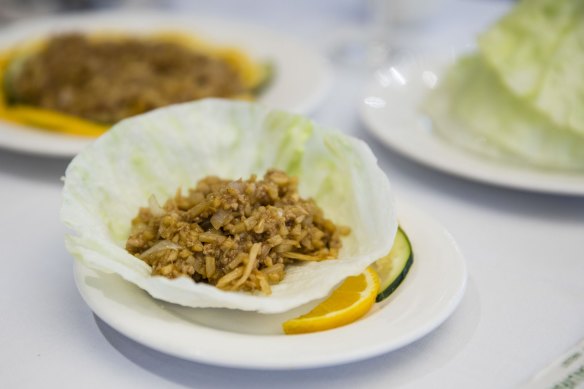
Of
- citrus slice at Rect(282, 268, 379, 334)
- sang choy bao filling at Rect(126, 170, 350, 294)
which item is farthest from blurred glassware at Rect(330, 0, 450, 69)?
citrus slice at Rect(282, 268, 379, 334)

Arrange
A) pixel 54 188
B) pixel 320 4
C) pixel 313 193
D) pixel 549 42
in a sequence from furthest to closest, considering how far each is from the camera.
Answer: pixel 320 4 → pixel 549 42 → pixel 54 188 → pixel 313 193

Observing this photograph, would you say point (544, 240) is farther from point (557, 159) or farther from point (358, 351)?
point (358, 351)

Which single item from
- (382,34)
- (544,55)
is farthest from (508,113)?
(382,34)

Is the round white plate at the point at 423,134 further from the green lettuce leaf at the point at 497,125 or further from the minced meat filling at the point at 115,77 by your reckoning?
the minced meat filling at the point at 115,77

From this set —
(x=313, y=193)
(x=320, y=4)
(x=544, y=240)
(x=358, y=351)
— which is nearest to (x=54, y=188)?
(x=313, y=193)

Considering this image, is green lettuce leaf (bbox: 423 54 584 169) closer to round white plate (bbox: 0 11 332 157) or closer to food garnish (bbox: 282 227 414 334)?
round white plate (bbox: 0 11 332 157)

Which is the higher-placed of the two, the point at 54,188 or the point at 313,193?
the point at 313,193
